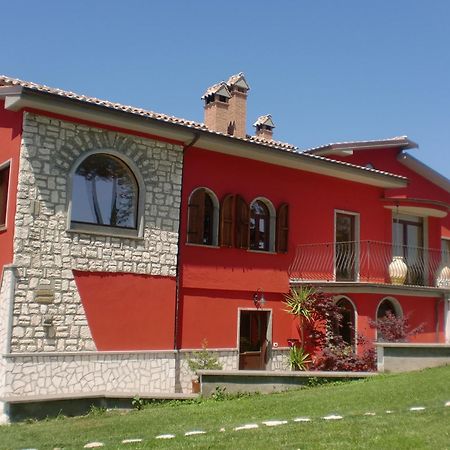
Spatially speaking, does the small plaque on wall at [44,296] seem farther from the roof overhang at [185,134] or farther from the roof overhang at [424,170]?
the roof overhang at [424,170]

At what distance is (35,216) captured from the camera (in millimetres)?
13055

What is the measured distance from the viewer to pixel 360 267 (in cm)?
1845

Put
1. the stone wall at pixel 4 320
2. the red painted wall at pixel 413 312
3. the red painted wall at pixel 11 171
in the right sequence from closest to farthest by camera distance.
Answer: the stone wall at pixel 4 320, the red painted wall at pixel 11 171, the red painted wall at pixel 413 312

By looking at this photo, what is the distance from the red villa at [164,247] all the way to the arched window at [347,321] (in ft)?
0.20

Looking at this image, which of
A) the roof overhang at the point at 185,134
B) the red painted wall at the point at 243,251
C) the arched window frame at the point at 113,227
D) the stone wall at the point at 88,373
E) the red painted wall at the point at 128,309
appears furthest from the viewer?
the red painted wall at the point at 243,251

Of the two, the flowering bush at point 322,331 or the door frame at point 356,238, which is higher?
the door frame at point 356,238

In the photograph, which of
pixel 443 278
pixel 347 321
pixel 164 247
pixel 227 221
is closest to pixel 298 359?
pixel 347 321

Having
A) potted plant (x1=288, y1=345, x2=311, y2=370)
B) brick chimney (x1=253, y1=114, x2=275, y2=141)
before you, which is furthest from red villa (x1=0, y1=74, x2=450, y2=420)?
brick chimney (x1=253, y1=114, x2=275, y2=141)

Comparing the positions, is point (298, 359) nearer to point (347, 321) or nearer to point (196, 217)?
point (347, 321)

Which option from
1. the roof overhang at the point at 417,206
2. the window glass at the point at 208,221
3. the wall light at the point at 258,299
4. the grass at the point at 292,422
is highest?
the roof overhang at the point at 417,206

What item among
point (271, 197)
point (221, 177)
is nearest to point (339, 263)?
point (271, 197)

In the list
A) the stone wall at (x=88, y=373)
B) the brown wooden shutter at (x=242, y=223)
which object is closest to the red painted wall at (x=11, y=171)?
the stone wall at (x=88, y=373)

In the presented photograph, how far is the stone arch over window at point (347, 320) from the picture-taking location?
17.2 m

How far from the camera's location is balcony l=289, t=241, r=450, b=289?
58.2ft
